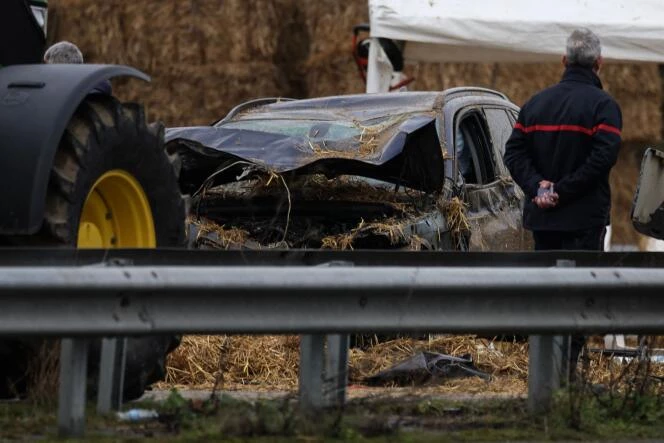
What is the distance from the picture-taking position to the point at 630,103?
19.3 meters

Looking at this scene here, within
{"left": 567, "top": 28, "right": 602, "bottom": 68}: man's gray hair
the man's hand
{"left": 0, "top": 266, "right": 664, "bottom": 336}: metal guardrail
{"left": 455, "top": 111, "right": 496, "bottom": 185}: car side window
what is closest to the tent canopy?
{"left": 455, "top": 111, "right": 496, "bottom": 185}: car side window

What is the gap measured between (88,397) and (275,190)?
395 cm

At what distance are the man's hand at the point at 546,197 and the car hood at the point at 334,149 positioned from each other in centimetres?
114

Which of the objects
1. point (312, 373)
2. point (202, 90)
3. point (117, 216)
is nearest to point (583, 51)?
point (117, 216)

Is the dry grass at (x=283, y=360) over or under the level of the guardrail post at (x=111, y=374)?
under

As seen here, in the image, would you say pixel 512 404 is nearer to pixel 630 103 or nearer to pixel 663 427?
pixel 663 427

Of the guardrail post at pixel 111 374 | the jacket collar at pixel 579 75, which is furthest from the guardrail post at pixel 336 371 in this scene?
the jacket collar at pixel 579 75

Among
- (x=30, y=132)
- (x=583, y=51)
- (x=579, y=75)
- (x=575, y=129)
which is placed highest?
(x=583, y=51)

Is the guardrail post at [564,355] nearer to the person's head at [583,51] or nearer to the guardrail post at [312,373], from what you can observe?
the guardrail post at [312,373]

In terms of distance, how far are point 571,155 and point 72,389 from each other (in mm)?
4067

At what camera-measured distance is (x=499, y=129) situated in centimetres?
1119

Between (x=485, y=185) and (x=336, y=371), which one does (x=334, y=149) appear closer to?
(x=485, y=185)

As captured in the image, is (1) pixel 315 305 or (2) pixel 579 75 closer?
(1) pixel 315 305

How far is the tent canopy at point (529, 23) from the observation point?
13.5 m
